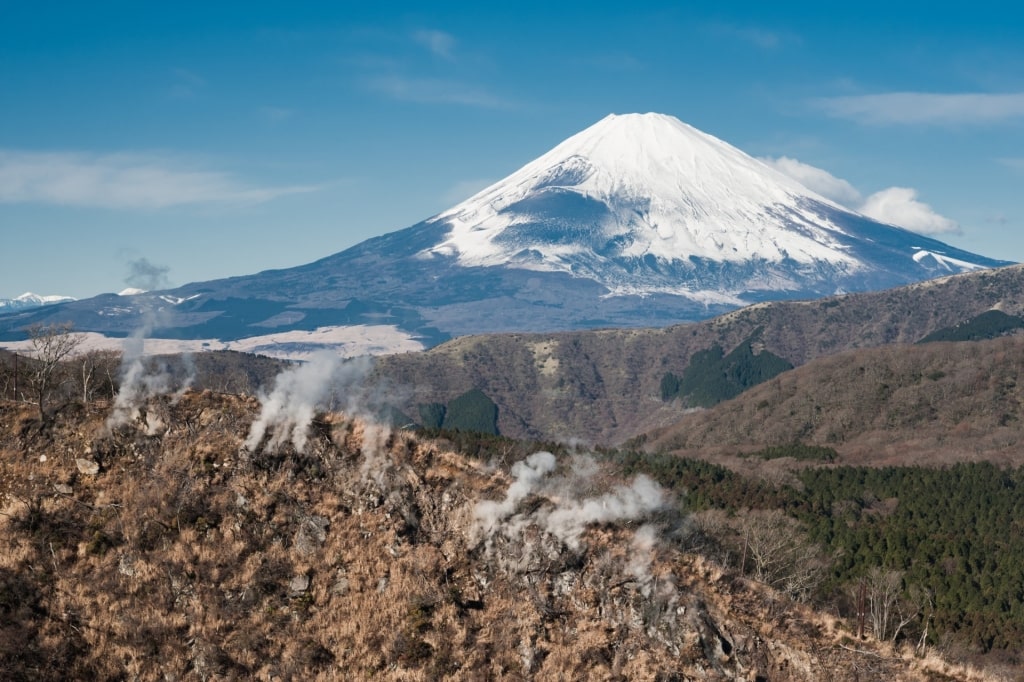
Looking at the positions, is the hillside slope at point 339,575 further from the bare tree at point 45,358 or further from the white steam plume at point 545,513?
the bare tree at point 45,358

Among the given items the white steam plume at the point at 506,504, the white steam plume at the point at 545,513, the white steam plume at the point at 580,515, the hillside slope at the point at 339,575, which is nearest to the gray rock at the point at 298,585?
the hillside slope at the point at 339,575

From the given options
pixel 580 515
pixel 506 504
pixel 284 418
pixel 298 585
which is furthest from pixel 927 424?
pixel 298 585

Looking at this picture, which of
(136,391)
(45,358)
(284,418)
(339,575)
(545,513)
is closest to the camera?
(339,575)

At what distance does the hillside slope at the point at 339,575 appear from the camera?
25719 millimetres

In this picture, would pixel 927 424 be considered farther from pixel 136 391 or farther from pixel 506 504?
pixel 136 391

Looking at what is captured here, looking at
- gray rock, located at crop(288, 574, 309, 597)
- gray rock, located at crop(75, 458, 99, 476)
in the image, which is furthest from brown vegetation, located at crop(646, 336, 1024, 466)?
gray rock, located at crop(75, 458, 99, 476)

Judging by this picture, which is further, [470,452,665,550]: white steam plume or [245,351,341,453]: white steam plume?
[245,351,341,453]: white steam plume

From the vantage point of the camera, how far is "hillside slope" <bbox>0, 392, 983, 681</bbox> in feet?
84.4

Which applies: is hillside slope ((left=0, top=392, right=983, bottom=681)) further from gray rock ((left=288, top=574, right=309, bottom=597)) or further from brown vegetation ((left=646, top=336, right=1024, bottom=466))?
brown vegetation ((left=646, top=336, right=1024, bottom=466))

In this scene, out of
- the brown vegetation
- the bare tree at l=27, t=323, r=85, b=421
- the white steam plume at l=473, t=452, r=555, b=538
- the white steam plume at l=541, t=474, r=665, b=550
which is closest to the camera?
the white steam plume at l=541, t=474, r=665, b=550

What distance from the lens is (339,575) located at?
1105 inches

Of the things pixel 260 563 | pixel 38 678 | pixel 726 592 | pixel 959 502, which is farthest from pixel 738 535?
pixel 38 678

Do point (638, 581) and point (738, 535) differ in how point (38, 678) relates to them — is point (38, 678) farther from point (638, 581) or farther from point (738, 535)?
point (738, 535)

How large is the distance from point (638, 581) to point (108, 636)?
49.8ft
